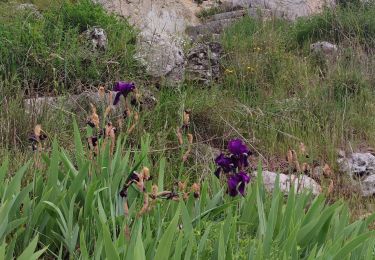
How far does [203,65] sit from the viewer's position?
5.34m

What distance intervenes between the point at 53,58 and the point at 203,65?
1646mm

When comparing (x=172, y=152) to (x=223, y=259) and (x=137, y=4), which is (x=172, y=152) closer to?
(x=223, y=259)

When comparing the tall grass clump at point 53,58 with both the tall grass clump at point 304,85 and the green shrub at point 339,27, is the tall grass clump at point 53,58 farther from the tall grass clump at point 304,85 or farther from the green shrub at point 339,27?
the green shrub at point 339,27

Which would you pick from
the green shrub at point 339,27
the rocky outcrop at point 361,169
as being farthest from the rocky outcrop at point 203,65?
the green shrub at point 339,27

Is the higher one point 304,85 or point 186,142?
point 304,85

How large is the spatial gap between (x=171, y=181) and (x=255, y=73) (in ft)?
8.45

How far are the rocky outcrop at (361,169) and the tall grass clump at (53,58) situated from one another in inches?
75.6

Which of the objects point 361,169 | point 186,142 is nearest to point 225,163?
point 186,142

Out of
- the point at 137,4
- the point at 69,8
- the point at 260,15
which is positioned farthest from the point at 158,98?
the point at 137,4

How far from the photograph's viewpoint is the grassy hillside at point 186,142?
71.9 inches

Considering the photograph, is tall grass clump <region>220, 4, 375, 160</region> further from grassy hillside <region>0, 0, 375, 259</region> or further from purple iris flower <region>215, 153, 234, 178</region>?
purple iris flower <region>215, 153, 234, 178</region>

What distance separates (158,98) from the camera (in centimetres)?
423

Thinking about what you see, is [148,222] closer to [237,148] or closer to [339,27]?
[237,148]

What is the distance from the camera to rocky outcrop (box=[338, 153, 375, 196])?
3500 mm
